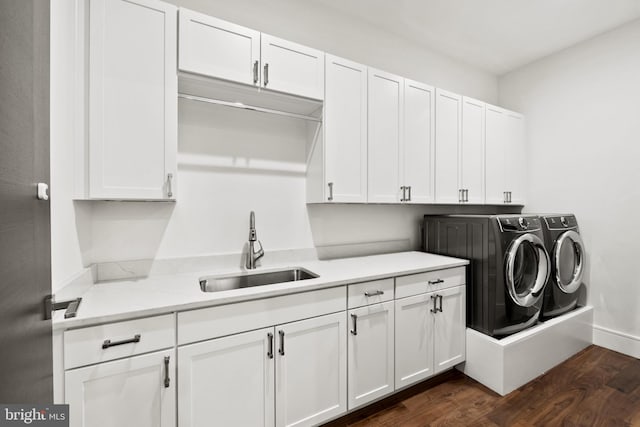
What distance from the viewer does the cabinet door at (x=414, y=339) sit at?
6.06 feet

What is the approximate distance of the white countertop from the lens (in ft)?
3.65

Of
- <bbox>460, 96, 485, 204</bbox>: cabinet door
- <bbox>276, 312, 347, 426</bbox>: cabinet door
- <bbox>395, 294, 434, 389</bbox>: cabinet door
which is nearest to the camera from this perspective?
<bbox>276, 312, 347, 426</bbox>: cabinet door

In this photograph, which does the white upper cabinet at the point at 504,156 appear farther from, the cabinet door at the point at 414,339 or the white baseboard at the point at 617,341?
the cabinet door at the point at 414,339

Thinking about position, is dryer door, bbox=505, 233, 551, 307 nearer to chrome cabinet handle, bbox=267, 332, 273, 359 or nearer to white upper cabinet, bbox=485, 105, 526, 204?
white upper cabinet, bbox=485, 105, 526, 204

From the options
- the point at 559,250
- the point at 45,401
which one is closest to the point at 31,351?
the point at 45,401

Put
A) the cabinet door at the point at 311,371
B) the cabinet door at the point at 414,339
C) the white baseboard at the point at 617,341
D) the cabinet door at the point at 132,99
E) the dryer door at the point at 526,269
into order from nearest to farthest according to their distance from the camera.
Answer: the cabinet door at the point at 132,99
the cabinet door at the point at 311,371
the cabinet door at the point at 414,339
the dryer door at the point at 526,269
the white baseboard at the point at 617,341

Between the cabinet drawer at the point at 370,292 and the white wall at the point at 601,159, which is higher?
the white wall at the point at 601,159

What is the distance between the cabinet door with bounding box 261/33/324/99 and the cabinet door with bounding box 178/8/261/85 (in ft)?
0.20

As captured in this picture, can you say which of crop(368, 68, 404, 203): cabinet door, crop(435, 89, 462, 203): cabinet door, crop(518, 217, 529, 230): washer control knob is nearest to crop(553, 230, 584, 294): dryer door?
crop(518, 217, 529, 230): washer control knob

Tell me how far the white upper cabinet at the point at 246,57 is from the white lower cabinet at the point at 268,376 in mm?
1438

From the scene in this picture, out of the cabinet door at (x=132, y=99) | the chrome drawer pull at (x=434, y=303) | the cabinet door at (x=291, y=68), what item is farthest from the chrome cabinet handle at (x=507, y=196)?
the cabinet door at (x=132, y=99)

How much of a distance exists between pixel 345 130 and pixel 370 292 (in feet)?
3.80

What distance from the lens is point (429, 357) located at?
6.48ft

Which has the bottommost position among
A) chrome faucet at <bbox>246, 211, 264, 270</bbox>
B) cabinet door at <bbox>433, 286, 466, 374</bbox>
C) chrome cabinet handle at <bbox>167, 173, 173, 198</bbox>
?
cabinet door at <bbox>433, 286, 466, 374</bbox>
